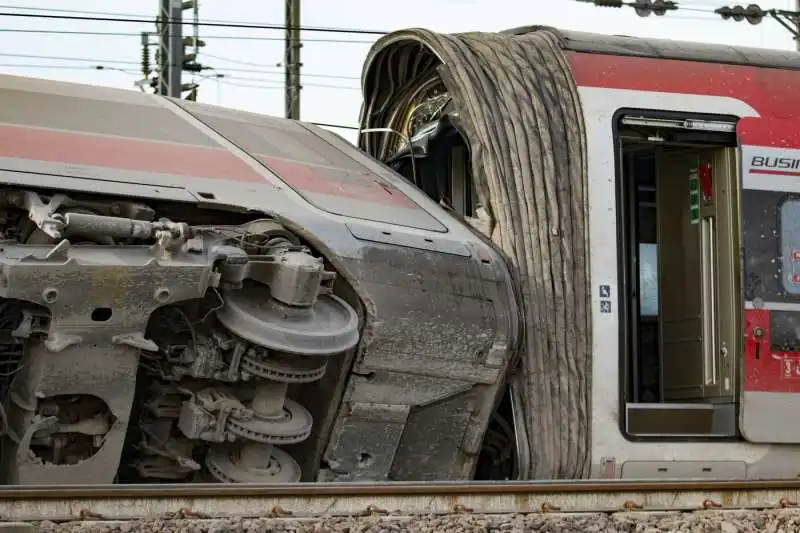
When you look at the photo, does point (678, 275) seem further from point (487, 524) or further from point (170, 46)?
point (170, 46)

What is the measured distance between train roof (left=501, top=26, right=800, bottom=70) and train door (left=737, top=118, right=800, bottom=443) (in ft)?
1.92

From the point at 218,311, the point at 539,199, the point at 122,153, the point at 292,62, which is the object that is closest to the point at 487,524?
the point at 218,311

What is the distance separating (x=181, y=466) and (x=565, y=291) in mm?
2672

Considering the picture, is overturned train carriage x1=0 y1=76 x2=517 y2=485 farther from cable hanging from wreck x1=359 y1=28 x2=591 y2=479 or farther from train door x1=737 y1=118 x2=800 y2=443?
train door x1=737 y1=118 x2=800 y2=443

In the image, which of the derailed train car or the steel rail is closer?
the steel rail

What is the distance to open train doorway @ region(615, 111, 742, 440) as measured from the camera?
27.6ft

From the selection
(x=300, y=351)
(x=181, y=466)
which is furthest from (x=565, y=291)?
(x=181, y=466)

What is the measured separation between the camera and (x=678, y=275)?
31.6 feet

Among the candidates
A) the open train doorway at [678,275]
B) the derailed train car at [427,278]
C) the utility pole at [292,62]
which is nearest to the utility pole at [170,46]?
the utility pole at [292,62]

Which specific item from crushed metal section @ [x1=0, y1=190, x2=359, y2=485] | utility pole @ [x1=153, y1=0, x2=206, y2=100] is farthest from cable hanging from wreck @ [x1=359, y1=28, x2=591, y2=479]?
utility pole @ [x1=153, y1=0, x2=206, y2=100]

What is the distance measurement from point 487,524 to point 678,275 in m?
4.60

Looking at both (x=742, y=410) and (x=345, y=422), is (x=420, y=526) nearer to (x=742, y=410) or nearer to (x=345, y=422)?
(x=345, y=422)

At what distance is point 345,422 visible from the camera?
7305 millimetres

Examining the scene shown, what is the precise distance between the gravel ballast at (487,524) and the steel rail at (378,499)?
0.05 meters
